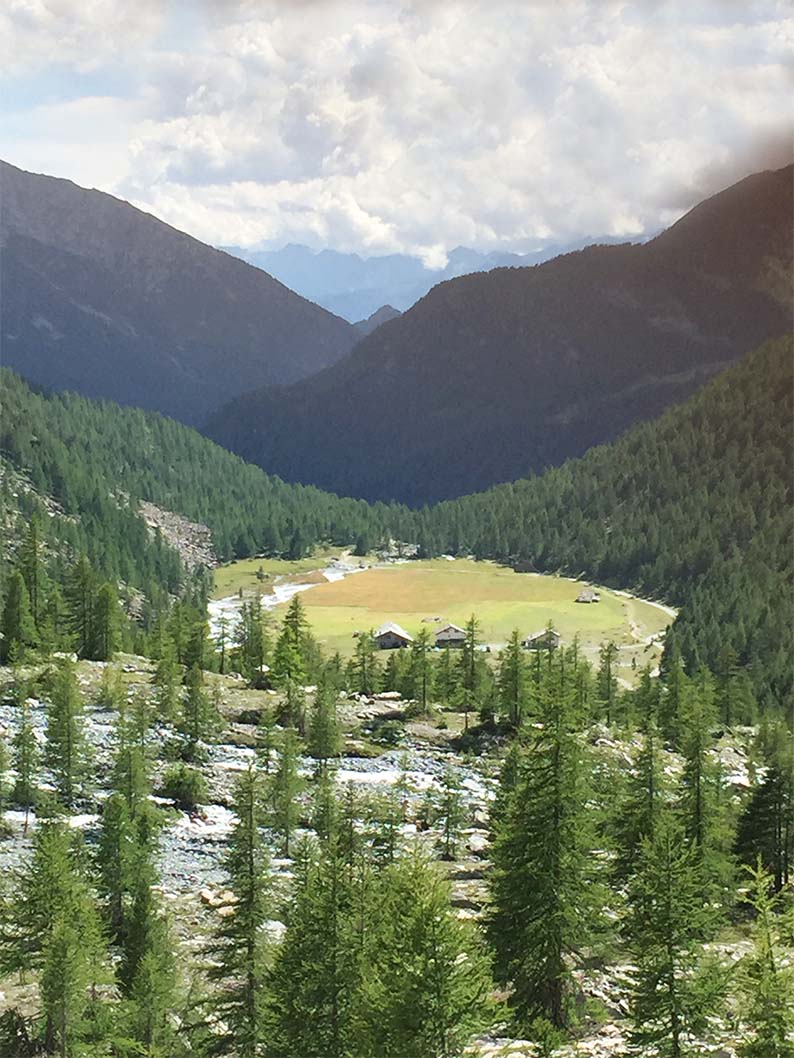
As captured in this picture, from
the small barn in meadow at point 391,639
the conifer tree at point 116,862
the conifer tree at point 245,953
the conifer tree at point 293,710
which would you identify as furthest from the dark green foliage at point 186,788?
the small barn in meadow at point 391,639

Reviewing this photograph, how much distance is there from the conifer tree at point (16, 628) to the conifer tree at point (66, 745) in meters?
29.9

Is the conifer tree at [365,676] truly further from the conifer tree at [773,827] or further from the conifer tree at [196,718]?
the conifer tree at [773,827]

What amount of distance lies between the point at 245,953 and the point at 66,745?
2694 centimetres

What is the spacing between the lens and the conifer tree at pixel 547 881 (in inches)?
1154

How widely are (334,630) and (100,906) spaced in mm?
124211

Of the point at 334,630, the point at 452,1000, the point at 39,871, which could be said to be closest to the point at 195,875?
the point at 39,871

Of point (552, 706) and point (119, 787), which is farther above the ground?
point (552, 706)

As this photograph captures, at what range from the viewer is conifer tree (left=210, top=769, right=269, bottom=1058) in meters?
29.2

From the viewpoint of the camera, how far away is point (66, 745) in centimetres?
5353

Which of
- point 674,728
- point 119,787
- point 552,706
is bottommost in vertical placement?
point 674,728

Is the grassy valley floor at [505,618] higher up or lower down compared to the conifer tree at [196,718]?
lower down

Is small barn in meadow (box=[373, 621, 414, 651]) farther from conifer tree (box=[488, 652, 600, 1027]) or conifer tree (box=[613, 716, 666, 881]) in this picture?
conifer tree (box=[488, 652, 600, 1027])

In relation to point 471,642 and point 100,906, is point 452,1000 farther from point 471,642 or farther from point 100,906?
point 471,642

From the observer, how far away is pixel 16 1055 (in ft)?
95.6
